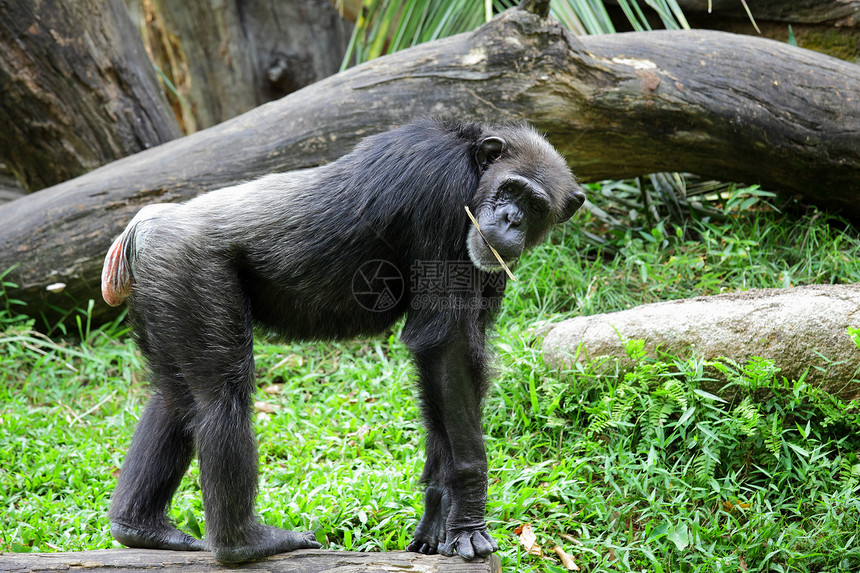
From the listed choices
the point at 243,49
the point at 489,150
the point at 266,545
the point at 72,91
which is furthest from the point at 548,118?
the point at 243,49

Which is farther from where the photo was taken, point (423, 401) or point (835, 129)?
point (835, 129)

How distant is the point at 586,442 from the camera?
4.48m

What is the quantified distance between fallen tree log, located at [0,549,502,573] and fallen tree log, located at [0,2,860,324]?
138 inches

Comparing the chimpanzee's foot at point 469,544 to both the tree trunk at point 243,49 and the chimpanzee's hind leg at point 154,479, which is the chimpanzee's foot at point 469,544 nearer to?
the chimpanzee's hind leg at point 154,479

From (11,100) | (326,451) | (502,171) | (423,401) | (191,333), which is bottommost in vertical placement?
(326,451)

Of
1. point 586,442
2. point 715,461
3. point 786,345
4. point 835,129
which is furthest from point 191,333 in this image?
point 835,129

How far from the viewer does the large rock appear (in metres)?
4.17

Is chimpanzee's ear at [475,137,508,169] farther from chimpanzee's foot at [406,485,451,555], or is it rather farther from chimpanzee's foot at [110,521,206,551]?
chimpanzee's foot at [110,521,206,551]

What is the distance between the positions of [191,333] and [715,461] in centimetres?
298

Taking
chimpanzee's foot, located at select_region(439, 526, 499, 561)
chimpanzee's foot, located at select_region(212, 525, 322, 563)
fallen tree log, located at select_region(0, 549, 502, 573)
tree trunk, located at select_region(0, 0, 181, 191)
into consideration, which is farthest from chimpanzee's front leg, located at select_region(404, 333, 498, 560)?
tree trunk, located at select_region(0, 0, 181, 191)

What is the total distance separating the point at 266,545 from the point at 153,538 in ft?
2.34

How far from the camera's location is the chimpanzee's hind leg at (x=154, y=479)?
148 inches

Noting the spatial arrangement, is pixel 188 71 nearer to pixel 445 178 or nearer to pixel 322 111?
pixel 322 111

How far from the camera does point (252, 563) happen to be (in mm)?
3467
